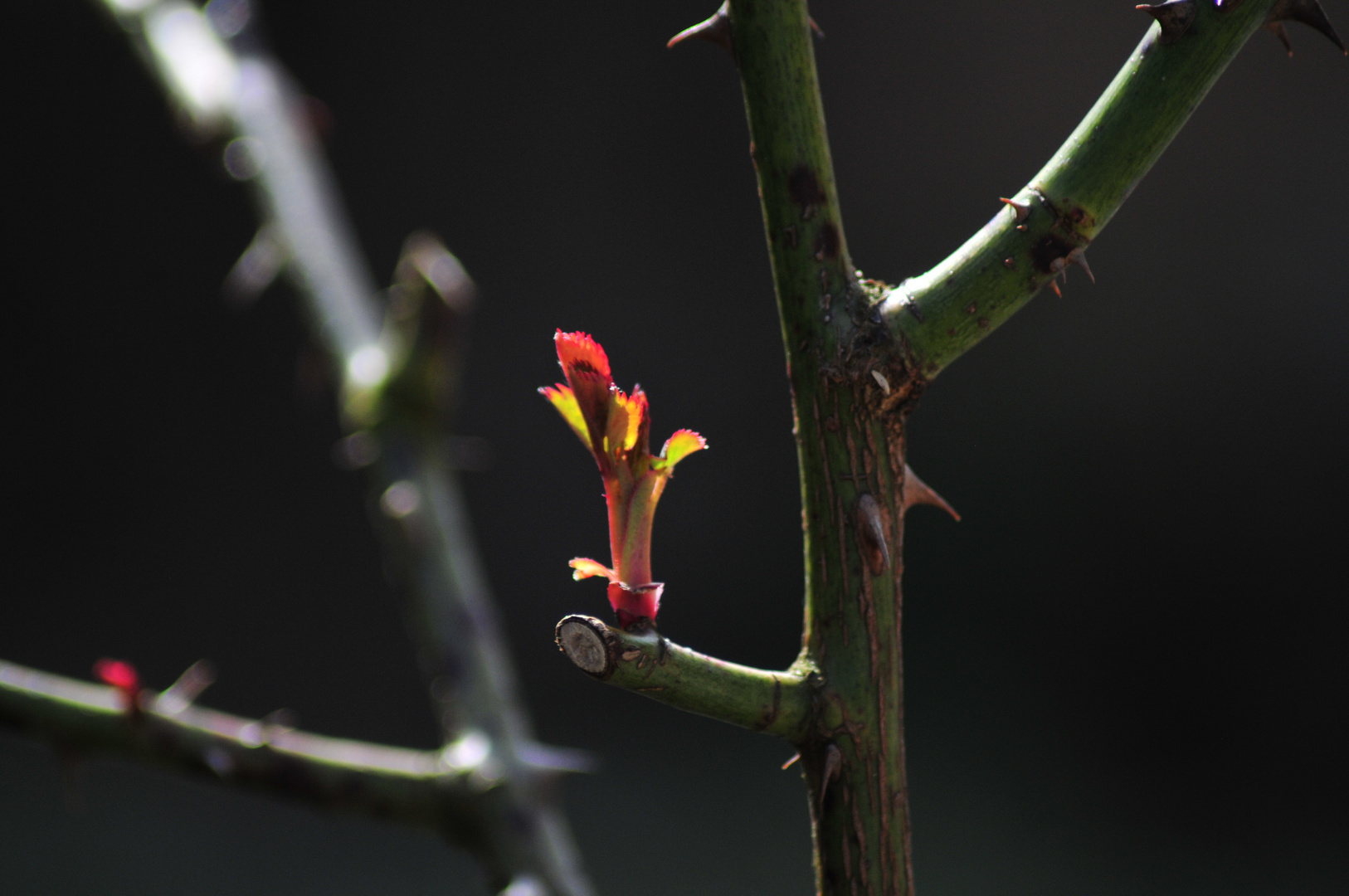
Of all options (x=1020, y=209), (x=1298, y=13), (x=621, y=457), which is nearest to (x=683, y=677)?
(x=621, y=457)

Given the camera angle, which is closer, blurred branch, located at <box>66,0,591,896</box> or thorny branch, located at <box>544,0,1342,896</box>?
thorny branch, located at <box>544,0,1342,896</box>

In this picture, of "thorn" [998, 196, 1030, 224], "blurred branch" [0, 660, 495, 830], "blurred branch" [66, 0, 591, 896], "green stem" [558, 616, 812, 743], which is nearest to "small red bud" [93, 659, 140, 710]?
"blurred branch" [0, 660, 495, 830]

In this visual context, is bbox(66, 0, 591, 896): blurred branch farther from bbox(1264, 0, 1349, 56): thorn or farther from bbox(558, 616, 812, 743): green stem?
bbox(1264, 0, 1349, 56): thorn

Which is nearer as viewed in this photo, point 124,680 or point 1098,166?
point 1098,166

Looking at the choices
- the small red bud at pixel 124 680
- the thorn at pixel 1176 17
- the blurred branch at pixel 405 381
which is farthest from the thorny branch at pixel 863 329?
the small red bud at pixel 124 680

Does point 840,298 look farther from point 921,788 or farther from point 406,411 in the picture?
point 921,788

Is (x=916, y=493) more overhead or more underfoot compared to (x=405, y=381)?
more underfoot

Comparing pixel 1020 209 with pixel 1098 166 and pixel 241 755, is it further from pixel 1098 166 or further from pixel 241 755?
pixel 241 755
